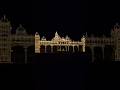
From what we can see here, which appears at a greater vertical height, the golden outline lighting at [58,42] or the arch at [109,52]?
the golden outline lighting at [58,42]

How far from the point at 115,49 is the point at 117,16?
2.20 ft

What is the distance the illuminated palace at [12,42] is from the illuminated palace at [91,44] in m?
0.25

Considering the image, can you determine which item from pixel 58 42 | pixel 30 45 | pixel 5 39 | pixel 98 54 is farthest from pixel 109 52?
pixel 5 39

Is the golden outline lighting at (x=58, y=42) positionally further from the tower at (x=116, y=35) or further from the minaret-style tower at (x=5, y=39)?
the tower at (x=116, y=35)

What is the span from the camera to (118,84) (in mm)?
4785

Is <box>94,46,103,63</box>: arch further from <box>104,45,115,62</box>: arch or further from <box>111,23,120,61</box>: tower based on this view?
<box>111,23,120,61</box>: tower

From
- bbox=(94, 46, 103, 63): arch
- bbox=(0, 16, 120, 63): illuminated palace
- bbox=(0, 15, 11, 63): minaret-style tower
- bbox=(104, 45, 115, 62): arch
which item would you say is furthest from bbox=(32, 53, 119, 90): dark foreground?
bbox=(104, 45, 115, 62): arch

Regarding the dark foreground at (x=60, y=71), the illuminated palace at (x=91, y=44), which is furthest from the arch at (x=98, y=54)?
→ the dark foreground at (x=60, y=71)

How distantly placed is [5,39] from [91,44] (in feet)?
5.45

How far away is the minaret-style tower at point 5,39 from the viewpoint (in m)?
4.89

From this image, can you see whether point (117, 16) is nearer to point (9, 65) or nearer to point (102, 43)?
point (102, 43)

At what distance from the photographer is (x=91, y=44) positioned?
209 inches

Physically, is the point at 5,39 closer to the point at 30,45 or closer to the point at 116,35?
the point at 30,45

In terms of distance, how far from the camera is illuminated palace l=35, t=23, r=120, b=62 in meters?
5.02
